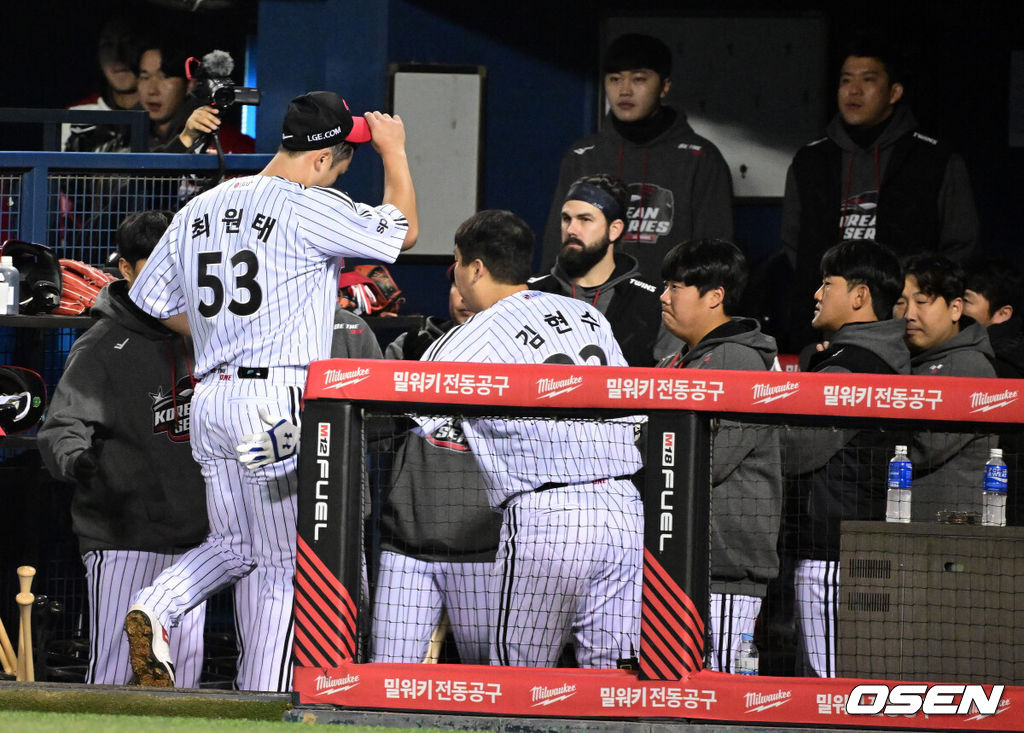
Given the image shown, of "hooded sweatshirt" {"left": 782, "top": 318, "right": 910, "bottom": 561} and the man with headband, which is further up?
the man with headband

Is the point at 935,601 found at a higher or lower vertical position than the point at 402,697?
higher

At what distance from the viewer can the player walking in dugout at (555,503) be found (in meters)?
4.28

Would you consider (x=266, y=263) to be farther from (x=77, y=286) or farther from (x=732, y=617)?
(x=77, y=286)

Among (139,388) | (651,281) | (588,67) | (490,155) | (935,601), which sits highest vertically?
(588,67)

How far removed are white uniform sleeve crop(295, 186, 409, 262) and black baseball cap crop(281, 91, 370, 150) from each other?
Answer: 6.1 inches

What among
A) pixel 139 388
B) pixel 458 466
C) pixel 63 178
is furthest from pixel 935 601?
pixel 63 178

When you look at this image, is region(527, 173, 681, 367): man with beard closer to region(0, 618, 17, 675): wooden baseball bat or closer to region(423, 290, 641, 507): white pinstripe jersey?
region(423, 290, 641, 507): white pinstripe jersey

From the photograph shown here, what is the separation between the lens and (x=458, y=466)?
5.09 meters

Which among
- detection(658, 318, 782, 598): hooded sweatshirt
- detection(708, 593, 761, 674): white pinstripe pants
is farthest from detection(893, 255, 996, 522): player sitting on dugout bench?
detection(708, 593, 761, 674): white pinstripe pants

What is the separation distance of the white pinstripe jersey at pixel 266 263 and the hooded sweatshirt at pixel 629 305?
5.58 ft

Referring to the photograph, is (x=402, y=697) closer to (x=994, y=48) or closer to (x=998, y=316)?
(x=998, y=316)

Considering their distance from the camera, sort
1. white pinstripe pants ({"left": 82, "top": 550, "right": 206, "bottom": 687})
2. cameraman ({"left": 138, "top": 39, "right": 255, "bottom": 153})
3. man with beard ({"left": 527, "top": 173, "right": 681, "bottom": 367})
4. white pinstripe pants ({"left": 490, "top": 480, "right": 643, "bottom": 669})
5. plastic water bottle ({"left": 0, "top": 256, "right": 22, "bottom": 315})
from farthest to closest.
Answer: cameraman ({"left": 138, "top": 39, "right": 255, "bottom": 153}), man with beard ({"left": 527, "top": 173, "right": 681, "bottom": 367}), plastic water bottle ({"left": 0, "top": 256, "right": 22, "bottom": 315}), white pinstripe pants ({"left": 82, "top": 550, "right": 206, "bottom": 687}), white pinstripe pants ({"left": 490, "top": 480, "right": 643, "bottom": 669})

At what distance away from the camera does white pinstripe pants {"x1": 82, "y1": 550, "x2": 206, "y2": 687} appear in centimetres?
513

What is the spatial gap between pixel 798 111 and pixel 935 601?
14.2ft
